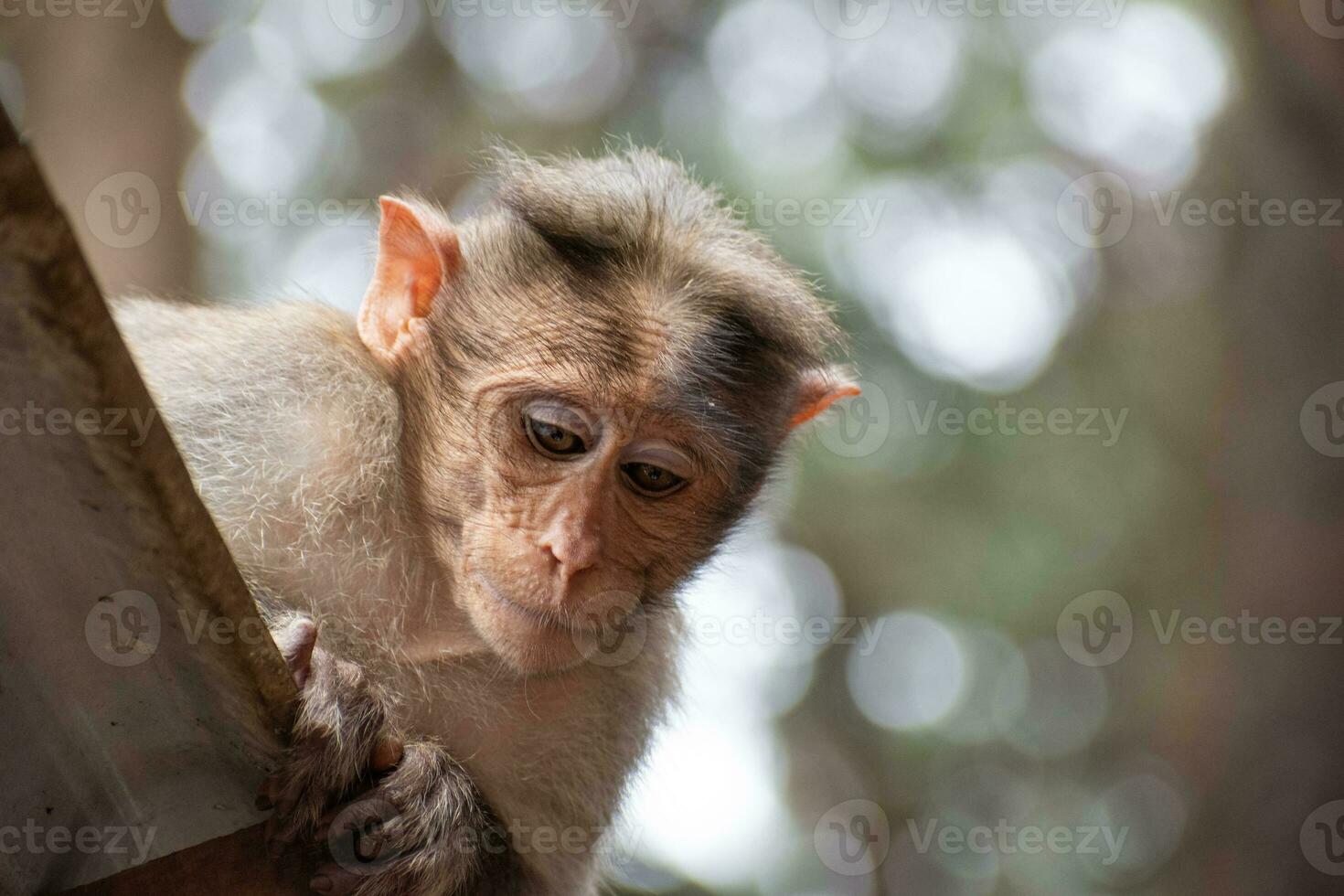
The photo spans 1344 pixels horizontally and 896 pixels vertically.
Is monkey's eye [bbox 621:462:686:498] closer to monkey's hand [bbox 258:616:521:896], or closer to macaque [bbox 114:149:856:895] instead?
macaque [bbox 114:149:856:895]

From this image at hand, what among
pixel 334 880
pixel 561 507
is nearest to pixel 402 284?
pixel 561 507

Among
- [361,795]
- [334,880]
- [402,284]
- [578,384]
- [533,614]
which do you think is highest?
[578,384]

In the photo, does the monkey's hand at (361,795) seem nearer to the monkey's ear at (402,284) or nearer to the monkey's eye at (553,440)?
the monkey's eye at (553,440)

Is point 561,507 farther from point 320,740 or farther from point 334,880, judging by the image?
point 334,880

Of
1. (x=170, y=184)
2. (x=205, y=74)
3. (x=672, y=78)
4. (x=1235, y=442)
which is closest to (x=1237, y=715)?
(x=1235, y=442)

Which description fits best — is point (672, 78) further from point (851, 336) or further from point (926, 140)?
point (851, 336)

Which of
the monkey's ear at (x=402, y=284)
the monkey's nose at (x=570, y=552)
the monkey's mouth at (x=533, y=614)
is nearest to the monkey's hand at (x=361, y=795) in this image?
the monkey's mouth at (x=533, y=614)
